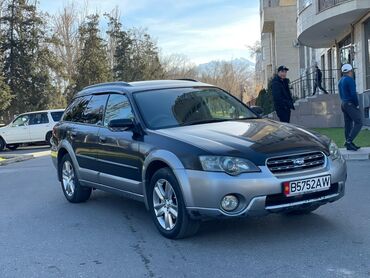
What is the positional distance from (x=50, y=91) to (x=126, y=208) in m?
27.6

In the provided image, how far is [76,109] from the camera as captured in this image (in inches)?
324

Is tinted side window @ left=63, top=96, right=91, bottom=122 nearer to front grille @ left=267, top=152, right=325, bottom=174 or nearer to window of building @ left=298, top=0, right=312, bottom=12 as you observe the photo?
front grille @ left=267, top=152, right=325, bottom=174

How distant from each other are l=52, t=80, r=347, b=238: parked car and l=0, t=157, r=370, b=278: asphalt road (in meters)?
0.34

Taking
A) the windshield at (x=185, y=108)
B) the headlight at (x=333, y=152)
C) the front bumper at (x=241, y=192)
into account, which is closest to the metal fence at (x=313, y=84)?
the windshield at (x=185, y=108)

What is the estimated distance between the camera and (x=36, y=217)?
7359 mm

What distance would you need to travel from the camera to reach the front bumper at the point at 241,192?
5.04m

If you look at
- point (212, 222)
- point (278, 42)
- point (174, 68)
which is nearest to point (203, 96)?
point (212, 222)

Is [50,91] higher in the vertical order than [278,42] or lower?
lower

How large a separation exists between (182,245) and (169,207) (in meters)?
0.45

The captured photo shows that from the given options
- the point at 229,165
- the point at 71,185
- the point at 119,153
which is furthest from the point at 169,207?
the point at 71,185

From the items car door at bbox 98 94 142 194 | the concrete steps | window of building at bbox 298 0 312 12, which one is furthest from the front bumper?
window of building at bbox 298 0 312 12

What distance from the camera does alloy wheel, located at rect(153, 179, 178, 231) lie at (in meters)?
5.62

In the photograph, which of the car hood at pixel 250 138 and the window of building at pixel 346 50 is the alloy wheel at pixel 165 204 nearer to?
the car hood at pixel 250 138

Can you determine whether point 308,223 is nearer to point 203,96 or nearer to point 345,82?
point 203,96
